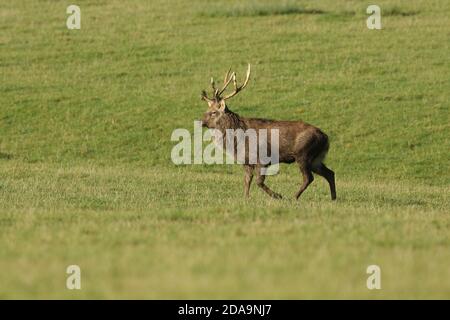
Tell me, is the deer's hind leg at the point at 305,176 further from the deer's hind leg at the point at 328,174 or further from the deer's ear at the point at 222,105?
the deer's ear at the point at 222,105

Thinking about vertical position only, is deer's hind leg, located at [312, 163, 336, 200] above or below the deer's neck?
below

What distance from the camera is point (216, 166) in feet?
84.6

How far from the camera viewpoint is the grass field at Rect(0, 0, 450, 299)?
9523mm

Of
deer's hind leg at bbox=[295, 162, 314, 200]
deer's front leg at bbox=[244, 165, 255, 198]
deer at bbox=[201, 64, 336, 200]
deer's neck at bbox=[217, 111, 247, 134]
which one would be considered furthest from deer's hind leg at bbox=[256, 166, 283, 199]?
deer's neck at bbox=[217, 111, 247, 134]

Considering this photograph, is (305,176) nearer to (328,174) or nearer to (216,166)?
(328,174)

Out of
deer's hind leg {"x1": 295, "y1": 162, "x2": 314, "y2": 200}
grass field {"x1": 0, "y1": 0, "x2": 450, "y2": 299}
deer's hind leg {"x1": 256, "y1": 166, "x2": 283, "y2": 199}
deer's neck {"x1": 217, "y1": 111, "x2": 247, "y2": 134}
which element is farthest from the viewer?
deer's neck {"x1": 217, "y1": 111, "x2": 247, "y2": 134}

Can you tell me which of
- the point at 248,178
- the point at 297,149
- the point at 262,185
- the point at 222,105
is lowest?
the point at 262,185

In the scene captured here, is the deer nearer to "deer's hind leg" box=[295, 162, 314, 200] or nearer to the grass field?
"deer's hind leg" box=[295, 162, 314, 200]

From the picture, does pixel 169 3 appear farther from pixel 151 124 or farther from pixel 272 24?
pixel 151 124

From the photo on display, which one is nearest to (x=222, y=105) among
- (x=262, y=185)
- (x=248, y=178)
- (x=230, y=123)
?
(x=230, y=123)

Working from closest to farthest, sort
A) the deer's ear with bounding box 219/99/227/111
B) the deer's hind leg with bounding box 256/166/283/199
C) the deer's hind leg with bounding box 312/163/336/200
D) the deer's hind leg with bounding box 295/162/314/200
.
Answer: the deer's hind leg with bounding box 256/166/283/199
the deer's hind leg with bounding box 295/162/314/200
the deer's hind leg with bounding box 312/163/336/200
the deer's ear with bounding box 219/99/227/111

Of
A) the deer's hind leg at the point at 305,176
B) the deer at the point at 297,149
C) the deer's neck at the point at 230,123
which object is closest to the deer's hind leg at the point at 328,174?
the deer at the point at 297,149

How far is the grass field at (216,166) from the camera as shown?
9.52m

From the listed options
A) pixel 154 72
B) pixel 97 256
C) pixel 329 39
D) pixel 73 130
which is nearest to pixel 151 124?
pixel 73 130
